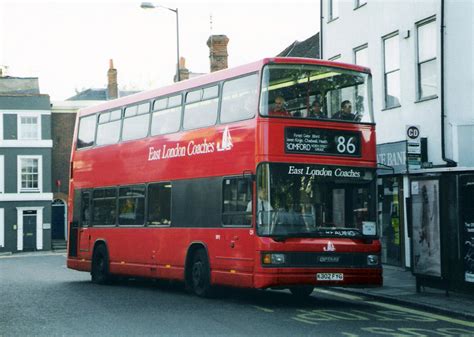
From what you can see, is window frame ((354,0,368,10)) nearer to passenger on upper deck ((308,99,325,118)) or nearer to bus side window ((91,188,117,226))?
bus side window ((91,188,117,226))

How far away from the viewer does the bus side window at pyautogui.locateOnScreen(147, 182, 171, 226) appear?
18250 millimetres

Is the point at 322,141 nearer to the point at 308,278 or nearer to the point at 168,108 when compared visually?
the point at 308,278

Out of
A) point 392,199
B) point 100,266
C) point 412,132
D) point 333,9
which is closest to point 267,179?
point 412,132

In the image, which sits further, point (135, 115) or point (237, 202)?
point (135, 115)

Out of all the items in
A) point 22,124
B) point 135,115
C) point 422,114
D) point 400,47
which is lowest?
point 135,115

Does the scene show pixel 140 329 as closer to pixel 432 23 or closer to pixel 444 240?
pixel 444 240

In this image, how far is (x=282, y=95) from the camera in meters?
15.0

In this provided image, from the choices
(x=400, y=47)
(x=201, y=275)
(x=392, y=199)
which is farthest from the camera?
(x=392, y=199)

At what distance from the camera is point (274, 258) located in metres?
14.5

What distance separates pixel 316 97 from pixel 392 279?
706cm

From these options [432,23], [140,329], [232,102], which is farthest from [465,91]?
[140,329]

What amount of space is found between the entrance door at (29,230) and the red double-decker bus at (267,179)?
41.4 meters

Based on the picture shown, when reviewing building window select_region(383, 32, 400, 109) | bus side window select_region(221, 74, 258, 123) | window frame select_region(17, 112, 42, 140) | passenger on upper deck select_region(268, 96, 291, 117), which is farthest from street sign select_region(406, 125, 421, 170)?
window frame select_region(17, 112, 42, 140)

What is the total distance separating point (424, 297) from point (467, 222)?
171 centimetres
